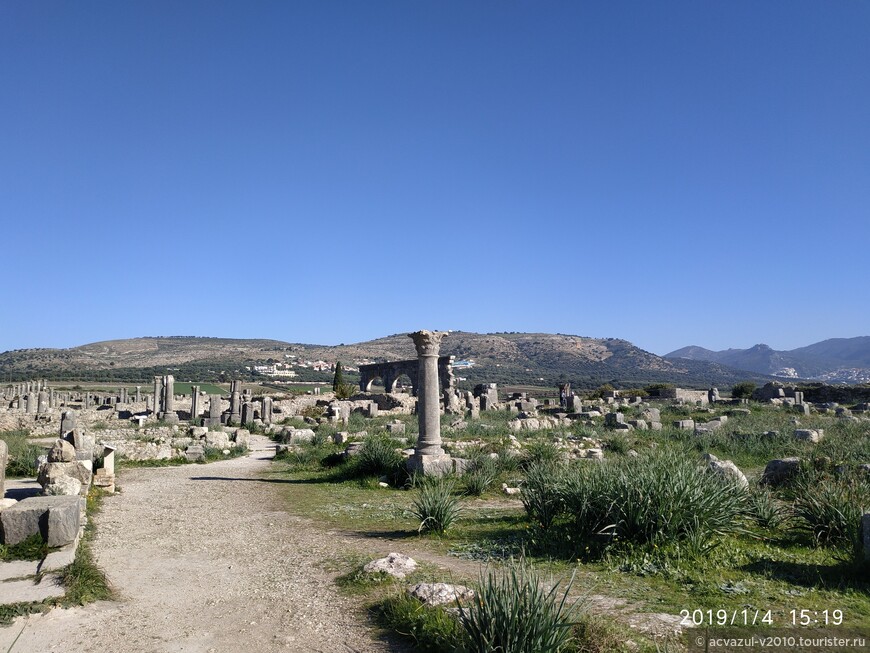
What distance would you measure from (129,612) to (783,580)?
19.6 feet

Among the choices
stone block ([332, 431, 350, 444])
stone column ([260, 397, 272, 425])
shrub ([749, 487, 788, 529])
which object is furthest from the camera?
stone column ([260, 397, 272, 425])

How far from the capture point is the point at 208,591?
5863 millimetres

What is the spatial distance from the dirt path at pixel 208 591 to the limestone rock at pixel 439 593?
0.50 meters

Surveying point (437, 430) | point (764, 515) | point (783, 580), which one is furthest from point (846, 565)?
point (437, 430)

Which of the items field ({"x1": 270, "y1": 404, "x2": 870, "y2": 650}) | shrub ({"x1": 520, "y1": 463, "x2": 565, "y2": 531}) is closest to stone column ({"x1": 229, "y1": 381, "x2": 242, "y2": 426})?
field ({"x1": 270, "y1": 404, "x2": 870, "y2": 650})

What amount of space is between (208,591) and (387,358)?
11889 centimetres

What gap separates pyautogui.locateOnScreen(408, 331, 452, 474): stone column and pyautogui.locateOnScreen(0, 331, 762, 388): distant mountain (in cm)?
8218

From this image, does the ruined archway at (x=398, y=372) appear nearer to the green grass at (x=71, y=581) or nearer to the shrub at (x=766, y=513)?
the shrub at (x=766, y=513)

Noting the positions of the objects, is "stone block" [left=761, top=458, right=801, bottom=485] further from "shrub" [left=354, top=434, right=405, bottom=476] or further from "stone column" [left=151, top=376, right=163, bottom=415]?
"stone column" [left=151, top=376, right=163, bottom=415]

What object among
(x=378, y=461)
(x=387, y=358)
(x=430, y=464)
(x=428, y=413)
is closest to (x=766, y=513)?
(x=430, y=464)

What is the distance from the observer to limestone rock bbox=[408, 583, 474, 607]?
4.92m

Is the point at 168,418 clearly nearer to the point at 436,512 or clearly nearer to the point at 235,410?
the point at 235,410

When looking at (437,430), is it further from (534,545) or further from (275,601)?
(275,601)

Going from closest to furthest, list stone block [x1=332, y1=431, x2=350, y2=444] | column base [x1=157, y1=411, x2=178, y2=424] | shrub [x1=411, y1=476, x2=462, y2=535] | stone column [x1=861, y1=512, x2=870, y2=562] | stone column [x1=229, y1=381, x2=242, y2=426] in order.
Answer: stone column [x1=861, y1=512, x2=870, y2=562]
shrub [x1=411, y1=476, x2=462, y2=535]
stone block [x1=332, y1=431, x2=350, y2=444]
column base [x1=157, y1=411, x2=178, y2=424]
stone column [x1=229, y1=381, x2=242, y2=426]
